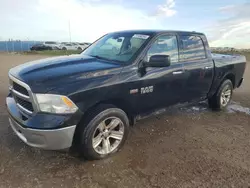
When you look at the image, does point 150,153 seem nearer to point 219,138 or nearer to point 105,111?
point 105,111

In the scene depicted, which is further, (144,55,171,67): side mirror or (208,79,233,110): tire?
(208,79,233,110): tire

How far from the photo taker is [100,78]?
339cm

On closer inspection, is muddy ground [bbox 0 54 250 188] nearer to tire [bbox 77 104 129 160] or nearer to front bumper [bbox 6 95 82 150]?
tire [bbox 77 104 129 160]

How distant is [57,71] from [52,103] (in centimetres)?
54

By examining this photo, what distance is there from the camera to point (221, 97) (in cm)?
591

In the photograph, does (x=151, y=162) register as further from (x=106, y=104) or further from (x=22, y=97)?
(x=22, y=97)

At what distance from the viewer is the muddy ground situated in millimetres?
3107

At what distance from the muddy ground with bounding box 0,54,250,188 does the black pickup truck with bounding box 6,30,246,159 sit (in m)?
0.33

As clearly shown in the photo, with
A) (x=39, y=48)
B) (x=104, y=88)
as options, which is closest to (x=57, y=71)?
(x=104, y=88)

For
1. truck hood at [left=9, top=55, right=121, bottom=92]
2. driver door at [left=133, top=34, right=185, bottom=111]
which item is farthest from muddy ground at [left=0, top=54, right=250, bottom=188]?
truck hood at [left=9, top=55, right=121, bottom=92]

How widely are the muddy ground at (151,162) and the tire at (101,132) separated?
0.14 m

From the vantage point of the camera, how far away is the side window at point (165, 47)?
4082 mm

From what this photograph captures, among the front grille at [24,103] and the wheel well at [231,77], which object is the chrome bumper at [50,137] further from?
the wheel well at [231,77]

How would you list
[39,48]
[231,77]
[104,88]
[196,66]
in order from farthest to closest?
[39,48]
[231,77]
[196,66]
[104,88]
